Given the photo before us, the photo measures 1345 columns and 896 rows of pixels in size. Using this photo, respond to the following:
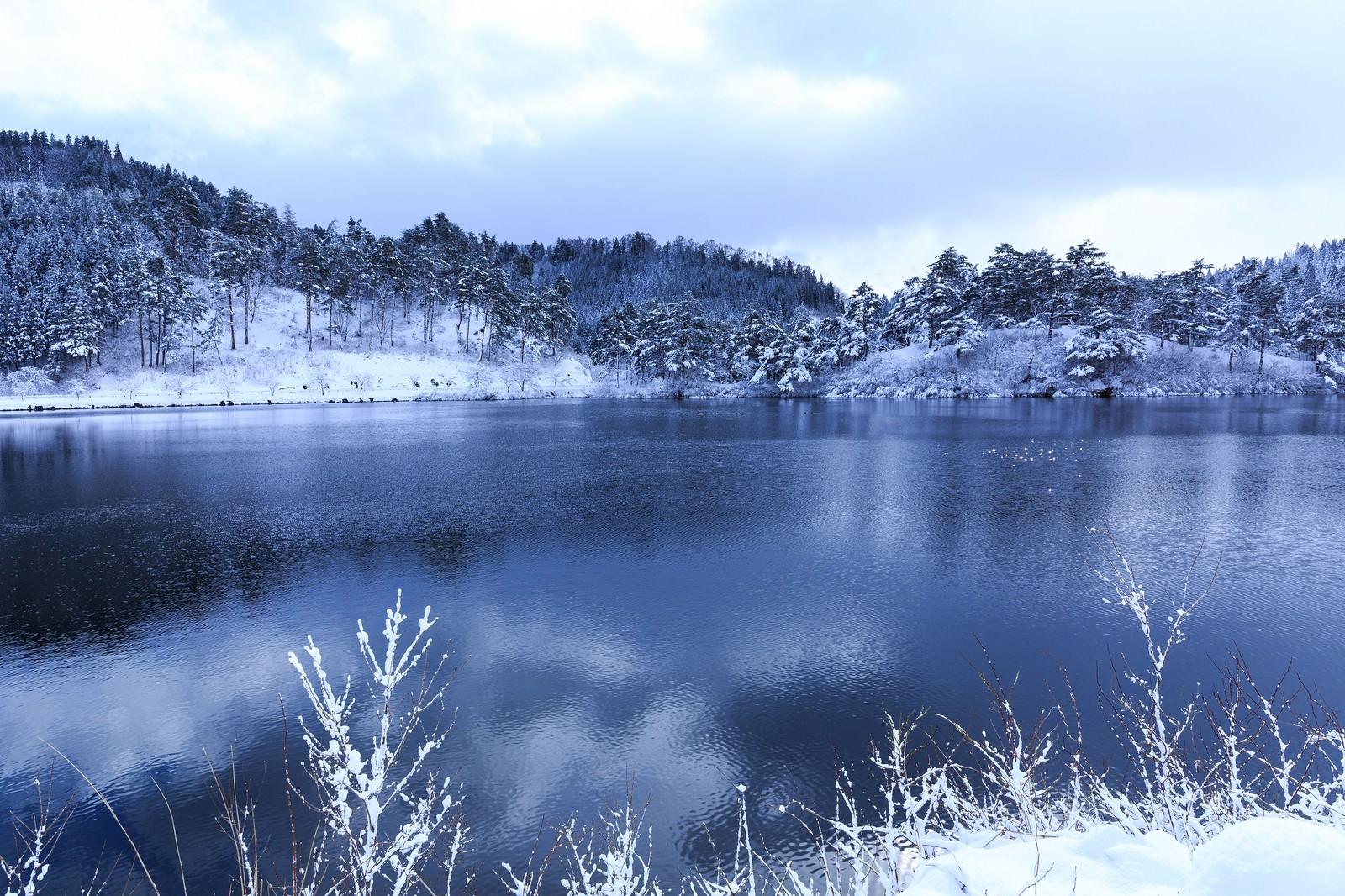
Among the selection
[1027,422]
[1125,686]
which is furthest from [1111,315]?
[1125,686]

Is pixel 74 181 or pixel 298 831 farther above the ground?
pixel 74 181

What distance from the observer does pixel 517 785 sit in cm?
711

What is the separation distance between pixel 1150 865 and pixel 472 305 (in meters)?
99.4

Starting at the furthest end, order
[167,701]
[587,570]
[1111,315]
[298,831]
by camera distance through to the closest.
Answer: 1. [1111,315]
2. [587,570]
3. [167,701]
4. [298,831]

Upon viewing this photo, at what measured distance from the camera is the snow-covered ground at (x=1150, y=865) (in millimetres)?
2957

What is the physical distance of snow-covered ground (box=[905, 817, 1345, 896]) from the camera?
2.96m

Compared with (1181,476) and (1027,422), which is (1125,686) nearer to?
(1181,476)

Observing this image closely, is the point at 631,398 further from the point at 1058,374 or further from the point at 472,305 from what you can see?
the point at 1058,374

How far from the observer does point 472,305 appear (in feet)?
314

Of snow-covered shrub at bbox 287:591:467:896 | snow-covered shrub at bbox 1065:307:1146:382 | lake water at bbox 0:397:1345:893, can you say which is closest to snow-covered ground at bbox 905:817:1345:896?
lake water at bbox 0:397:1345:893

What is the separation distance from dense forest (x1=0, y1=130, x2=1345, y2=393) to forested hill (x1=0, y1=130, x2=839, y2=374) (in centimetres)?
26

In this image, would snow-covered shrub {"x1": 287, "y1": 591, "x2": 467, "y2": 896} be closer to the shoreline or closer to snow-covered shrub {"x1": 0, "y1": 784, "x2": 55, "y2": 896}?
snow-covered shrub {"x1": 0, "y1": 784, "x2": 55, "y2": 896}

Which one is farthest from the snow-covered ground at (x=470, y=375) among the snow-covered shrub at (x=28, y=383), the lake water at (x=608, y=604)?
the lake water at (x=608, y=604)

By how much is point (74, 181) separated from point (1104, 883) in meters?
176
